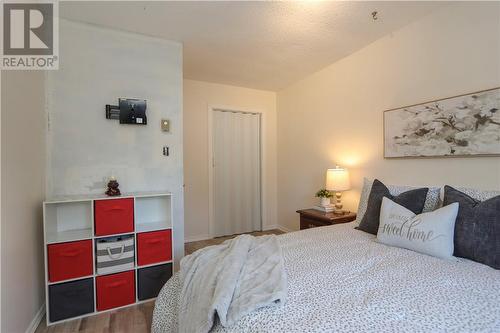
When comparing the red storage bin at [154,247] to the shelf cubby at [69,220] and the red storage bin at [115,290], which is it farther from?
the shelf cubby at [69,220]

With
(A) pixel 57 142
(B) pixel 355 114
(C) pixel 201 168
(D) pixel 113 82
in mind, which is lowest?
(C) pixel 201 168

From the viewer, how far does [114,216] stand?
202cm

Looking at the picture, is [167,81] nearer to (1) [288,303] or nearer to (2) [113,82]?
(2) [113,82]

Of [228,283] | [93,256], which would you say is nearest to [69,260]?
[93,256]

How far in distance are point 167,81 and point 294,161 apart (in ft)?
7.12

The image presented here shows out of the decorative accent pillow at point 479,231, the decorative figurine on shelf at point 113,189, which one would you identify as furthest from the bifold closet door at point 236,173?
the decorative accent pillow at point 479,231

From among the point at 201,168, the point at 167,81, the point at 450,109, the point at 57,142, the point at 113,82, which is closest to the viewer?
the point at 450,109

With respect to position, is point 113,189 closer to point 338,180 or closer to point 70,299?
point 70,299

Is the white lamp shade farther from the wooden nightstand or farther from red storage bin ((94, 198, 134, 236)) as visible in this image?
red storage bin ((94, 198, 134, 236))

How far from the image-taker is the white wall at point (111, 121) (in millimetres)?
2123

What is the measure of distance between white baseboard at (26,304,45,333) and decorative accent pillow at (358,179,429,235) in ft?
8.41

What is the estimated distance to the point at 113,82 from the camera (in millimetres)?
2285

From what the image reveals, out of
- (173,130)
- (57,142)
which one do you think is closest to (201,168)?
(173,130)

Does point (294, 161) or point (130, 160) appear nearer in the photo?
point (130, 160)
